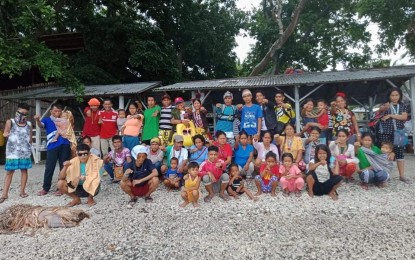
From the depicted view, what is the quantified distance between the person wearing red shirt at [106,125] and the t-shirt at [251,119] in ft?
9.56

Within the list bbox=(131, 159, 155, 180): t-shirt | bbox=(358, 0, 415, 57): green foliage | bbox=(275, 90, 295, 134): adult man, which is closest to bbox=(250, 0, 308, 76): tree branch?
bbox=(358, 0, 415, 57): green foliage

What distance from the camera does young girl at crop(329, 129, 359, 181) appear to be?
514 cm

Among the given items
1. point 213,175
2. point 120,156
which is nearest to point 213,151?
point 213,175

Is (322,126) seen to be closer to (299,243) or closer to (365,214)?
(365,214)

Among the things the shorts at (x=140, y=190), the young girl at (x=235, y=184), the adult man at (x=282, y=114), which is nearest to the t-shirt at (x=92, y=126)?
the shorts at (x=140, y=190)

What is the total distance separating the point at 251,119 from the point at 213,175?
5.72ft

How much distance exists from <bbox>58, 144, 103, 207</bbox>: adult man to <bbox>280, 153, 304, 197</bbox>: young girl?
9.90ft

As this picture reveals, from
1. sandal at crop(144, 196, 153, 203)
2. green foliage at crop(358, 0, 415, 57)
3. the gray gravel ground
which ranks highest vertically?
green foliage at crop(358, 0, 415, 57)

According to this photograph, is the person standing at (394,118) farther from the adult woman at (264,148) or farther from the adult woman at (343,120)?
the adult woman at (264,148)

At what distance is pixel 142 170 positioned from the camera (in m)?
4.78

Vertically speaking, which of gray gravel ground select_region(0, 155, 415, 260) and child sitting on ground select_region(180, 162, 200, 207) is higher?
child sitting on ground select_region(180, 162, 200, 207)

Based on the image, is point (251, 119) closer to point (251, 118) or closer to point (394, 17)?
point (251, 118)

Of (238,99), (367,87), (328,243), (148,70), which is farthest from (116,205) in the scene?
(148,70)

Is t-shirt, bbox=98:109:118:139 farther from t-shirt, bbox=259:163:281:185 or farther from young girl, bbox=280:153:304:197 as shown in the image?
young girl, bbox=280:153:304:197
